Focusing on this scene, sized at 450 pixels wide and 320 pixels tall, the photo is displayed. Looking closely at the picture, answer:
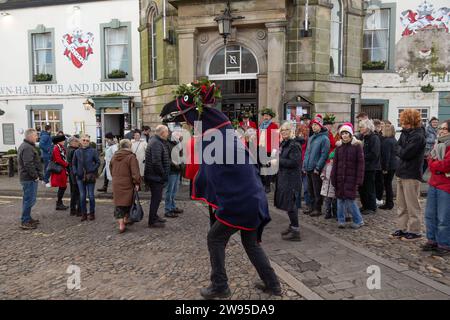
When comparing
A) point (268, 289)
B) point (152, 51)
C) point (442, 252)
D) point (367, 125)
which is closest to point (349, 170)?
point (367, 125)

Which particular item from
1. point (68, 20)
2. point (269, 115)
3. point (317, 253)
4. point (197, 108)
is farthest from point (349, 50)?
point (68, 20)

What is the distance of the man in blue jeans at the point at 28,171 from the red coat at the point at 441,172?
676cm

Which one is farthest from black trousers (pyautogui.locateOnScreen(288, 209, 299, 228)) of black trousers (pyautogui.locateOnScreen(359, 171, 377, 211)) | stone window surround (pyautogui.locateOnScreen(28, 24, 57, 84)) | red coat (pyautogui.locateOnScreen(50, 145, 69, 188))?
stone window surround (pyautogui.locateOnScreen(28, 24, 57, 84))

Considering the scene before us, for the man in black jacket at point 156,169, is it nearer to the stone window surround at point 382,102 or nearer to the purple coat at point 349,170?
the purple coat at point 349,170

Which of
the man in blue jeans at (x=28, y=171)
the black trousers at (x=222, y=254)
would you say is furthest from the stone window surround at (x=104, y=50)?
the black trousers at (x=222, y=254)

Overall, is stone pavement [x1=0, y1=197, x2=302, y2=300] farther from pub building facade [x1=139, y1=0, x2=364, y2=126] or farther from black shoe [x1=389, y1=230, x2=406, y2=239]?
pub building facade [x1=139, y1=0, x2=364, y2=126]

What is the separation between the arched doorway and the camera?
41.9ft

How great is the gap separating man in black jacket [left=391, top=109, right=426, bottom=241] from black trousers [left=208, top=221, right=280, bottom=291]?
10.2 feet

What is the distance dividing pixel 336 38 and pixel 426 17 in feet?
17.4

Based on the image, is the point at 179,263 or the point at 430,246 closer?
the point at 179,263

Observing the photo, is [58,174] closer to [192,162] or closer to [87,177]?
[87,177]

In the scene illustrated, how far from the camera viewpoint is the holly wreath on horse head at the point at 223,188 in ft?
12.5

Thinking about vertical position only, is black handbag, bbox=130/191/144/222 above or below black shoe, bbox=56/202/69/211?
above

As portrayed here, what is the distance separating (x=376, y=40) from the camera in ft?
53.5
